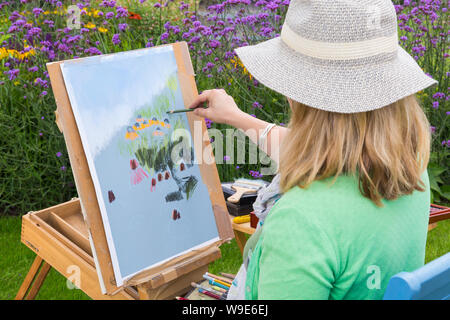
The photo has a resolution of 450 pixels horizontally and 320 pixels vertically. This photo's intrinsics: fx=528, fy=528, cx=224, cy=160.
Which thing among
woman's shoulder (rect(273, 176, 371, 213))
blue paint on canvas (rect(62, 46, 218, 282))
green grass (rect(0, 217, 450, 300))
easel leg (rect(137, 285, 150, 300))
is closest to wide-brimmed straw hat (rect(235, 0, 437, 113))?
woman's shoulder (rect(273, 176, 371, 213))

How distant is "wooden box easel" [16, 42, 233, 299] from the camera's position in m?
1.63

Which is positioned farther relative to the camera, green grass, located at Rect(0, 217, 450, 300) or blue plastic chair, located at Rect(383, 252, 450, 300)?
green grass, located at Rect(0, 217, 450, 300)

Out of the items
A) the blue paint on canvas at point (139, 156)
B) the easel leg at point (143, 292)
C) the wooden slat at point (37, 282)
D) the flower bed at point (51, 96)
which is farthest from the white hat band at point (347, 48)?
the flower bed at point (51, 96)

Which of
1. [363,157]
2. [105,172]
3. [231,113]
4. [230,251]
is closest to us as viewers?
[363,157]

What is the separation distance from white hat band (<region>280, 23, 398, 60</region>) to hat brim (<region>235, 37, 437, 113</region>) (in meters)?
0.02

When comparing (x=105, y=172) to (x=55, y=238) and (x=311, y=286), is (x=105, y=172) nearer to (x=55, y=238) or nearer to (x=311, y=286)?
(x=55, y=238)

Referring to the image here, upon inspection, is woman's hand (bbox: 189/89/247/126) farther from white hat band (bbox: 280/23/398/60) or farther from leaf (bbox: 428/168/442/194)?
leaf (bbox: 428/168/442/194)

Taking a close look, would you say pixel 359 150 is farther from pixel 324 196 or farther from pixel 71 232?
pixel 71 232

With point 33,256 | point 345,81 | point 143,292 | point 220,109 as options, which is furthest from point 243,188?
point 33,256

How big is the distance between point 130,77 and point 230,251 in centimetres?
182

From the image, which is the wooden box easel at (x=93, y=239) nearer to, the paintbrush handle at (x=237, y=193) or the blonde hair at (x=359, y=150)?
the paintbrush handle at (x=237, y=193)

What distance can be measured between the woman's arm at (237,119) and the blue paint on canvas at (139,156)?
0.12m
